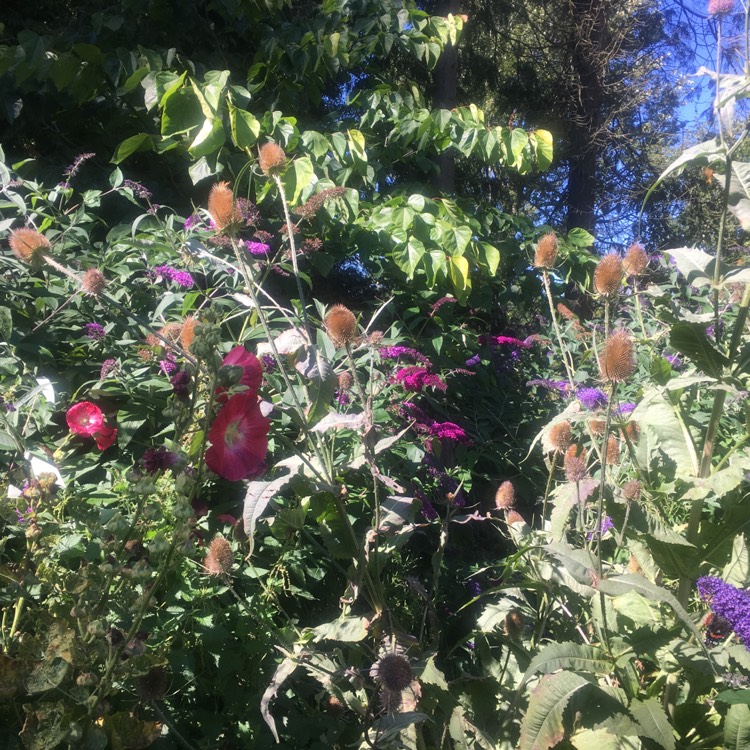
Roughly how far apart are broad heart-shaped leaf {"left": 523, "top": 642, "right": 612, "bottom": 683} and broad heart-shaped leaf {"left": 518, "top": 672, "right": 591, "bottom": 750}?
34mm

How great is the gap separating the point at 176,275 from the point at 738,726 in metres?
1.87

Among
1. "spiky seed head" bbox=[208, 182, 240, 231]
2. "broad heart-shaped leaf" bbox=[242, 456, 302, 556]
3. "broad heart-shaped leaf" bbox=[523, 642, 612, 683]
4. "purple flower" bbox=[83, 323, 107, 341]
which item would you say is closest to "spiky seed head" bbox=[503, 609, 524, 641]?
"broad heart-shaped leaf" bbox=[523, 642, 612, 683]

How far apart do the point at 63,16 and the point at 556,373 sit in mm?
3399

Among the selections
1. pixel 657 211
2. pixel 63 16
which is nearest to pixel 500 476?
pixel 63 16

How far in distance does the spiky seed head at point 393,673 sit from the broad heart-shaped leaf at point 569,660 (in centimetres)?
21

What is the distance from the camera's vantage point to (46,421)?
5.65 feet

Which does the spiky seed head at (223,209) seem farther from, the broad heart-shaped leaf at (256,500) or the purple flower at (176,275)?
the purple flower at (176,275)

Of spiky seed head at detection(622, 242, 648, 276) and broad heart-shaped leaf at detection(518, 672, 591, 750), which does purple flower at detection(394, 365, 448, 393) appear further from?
broad heart-shaped leaf at detection(518, 672, 591, 750)

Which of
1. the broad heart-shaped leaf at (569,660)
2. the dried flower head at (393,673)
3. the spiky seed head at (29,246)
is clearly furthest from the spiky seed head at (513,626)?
the spiky seed head at (29,246)

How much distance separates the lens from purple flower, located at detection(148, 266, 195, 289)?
2229 mm

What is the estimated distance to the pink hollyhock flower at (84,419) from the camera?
1781mm

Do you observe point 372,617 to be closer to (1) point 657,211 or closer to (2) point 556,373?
(2) point 556,373

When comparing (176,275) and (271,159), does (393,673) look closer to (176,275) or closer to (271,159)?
(271,159)

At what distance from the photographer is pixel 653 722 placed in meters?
1.27
